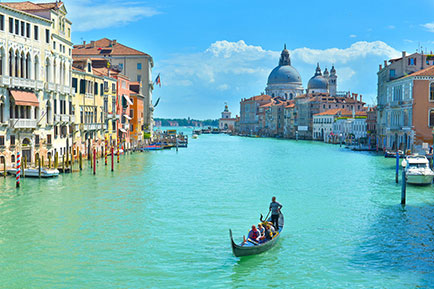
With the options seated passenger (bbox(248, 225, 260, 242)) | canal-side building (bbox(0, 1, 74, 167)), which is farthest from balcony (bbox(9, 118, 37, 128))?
seated passenger (bbox(248, 225, 260, 242))

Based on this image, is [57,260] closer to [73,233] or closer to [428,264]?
[73,233]

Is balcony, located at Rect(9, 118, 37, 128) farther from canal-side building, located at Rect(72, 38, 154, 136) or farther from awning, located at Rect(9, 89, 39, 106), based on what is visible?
canal-side building, located at Rect(72, 38, 154, 136)

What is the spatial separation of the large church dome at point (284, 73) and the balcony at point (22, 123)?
11446 cm

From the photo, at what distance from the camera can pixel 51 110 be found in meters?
26.7

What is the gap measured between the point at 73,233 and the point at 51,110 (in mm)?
14324

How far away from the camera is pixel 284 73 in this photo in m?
136

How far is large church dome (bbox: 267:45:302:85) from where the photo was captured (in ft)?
445

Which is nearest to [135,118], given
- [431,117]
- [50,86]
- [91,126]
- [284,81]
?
[91,126]

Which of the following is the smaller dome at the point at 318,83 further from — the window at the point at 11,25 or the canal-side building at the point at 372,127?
the window at the point at 11,25

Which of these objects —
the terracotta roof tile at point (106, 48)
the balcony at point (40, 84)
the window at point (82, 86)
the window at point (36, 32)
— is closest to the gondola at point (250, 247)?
the balcony at point (40, 84)

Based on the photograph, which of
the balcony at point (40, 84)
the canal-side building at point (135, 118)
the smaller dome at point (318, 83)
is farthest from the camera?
the smaller dome at point (318, 83)

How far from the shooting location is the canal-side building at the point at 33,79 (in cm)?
2289

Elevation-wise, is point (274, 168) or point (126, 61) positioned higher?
point (126, 61)

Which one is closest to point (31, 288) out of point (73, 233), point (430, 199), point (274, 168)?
point (73, 233)
